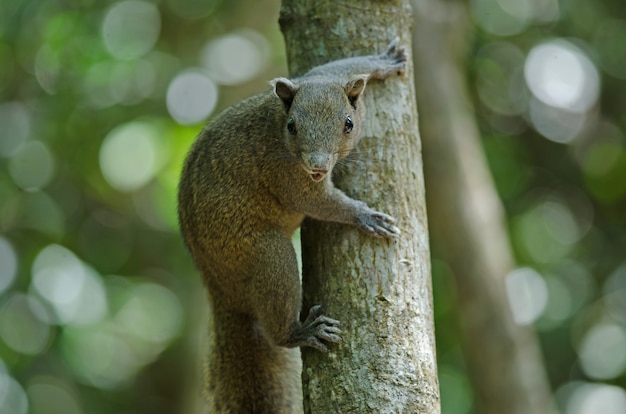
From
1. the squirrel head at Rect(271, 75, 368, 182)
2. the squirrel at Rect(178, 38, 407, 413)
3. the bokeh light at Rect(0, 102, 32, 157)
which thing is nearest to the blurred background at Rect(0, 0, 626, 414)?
the bokeh light at Rect(0, 102, 32, 157)

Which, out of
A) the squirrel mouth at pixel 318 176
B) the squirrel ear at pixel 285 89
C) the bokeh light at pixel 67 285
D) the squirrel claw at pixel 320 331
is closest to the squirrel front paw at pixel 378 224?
the squirrel mouth at pixel 318 176

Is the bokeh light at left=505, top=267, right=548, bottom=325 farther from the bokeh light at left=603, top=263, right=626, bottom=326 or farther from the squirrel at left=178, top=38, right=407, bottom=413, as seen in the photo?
the squirrel at left=178, top=38, right=407, bottom=413

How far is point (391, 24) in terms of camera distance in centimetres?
452

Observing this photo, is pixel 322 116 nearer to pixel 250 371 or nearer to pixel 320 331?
pixel 320 331

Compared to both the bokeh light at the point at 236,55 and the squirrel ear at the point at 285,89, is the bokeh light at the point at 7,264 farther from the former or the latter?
the squirrel ear at the point at 285,89

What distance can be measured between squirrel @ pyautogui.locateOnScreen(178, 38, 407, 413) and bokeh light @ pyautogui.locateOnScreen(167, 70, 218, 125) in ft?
16.2

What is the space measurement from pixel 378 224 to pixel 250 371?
132 centimetres

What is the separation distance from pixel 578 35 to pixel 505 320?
5228 mm

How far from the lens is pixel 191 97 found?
998 centimetres

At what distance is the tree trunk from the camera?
11.8ft

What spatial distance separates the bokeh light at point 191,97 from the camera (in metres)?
9.79

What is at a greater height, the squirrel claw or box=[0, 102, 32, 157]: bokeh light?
box=[0, 102, 32, 157]: bokeh light

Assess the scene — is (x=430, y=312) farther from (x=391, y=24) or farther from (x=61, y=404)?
(x=61, y=404)

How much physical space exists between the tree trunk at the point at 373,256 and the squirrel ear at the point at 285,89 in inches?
12.5
